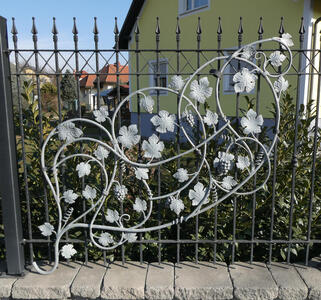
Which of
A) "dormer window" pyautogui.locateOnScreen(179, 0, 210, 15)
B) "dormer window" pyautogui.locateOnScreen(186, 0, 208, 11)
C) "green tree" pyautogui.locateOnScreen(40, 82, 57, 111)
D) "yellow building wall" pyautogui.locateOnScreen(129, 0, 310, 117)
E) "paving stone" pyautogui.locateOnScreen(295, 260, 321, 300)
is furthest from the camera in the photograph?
"dormer window" pyautogui.locateOnScreen(186, 0, 208, 11)

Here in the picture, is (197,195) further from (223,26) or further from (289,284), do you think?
(223,26)

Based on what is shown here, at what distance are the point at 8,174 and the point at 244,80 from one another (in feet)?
6.11

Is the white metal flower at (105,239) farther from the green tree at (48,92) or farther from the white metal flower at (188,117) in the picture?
the green tree at (48,92)

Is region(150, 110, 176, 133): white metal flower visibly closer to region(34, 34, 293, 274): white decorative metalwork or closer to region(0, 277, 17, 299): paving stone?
region(34, 34, 293, 274): white decorative metalwork

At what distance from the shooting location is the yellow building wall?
7449mm

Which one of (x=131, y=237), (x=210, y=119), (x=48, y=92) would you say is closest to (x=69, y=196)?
(x=131, y=237)

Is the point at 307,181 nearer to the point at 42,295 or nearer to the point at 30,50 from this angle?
the point at 42,295

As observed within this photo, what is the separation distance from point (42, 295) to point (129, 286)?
637mm

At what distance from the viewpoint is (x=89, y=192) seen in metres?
2.34

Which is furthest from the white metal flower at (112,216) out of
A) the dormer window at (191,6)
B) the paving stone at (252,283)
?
the dormer window at (191,6)

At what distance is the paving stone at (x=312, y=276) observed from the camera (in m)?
2.16

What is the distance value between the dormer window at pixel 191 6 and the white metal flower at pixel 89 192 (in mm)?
8783

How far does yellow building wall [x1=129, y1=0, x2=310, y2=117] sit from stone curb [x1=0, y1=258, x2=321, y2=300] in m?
4.34

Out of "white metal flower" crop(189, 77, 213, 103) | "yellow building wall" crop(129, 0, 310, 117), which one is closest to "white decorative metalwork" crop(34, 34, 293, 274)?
"white metal flower" crop(189, 77, 213, 103)
